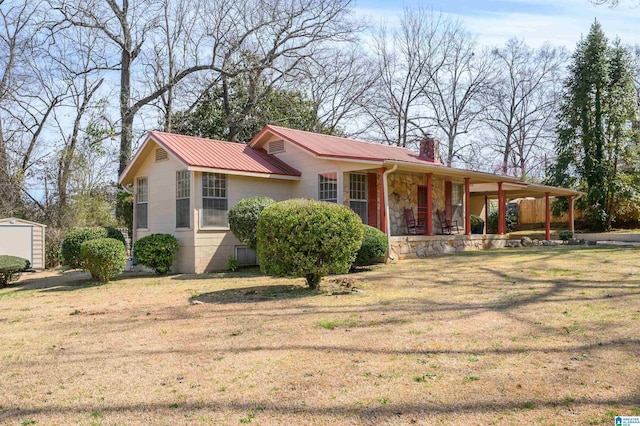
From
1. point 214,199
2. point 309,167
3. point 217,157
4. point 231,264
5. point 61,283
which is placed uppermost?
point 217,157

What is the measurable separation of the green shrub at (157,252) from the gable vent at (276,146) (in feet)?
16.0

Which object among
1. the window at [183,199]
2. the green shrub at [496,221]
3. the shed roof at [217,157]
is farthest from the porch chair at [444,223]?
the window at [183,199]

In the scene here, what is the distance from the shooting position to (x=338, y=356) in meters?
5.11

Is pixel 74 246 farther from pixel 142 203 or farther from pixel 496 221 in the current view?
pixel 496 221

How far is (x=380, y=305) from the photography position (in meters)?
7.65

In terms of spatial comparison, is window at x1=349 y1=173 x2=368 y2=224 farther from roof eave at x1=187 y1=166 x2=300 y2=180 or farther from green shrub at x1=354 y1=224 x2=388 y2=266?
green shrub at x1=354 y1=224 x2=388 y2=266

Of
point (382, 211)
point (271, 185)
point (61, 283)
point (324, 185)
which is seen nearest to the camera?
point (61, 283)

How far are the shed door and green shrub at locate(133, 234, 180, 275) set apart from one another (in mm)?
5359

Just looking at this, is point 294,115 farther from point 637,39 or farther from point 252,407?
point 252,407

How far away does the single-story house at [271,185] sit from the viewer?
14.1m

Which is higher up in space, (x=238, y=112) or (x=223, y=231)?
(x=238, y=112)

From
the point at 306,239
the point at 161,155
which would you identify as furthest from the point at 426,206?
the point at 306,239

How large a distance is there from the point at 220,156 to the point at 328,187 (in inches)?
132

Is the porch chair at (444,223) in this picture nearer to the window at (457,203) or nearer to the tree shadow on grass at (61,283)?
the window at (457,203)
